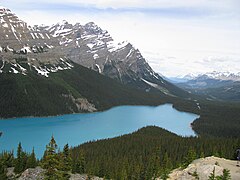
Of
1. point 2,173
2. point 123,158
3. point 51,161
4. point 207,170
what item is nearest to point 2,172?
point 2,173

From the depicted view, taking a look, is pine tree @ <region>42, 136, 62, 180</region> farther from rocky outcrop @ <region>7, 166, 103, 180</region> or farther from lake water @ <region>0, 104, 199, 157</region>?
lake water @ <region>0, 104, 199, 157</region>

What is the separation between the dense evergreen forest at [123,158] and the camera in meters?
63.7

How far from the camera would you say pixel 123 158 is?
300 ft

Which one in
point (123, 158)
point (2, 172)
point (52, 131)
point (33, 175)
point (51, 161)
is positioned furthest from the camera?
point (52, 131)

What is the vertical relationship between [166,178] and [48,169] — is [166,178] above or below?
below

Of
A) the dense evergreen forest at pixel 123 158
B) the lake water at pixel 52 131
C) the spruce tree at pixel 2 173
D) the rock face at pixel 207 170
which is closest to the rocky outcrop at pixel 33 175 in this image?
the spruce tree at pixel 2 173

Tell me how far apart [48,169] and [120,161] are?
165 feet

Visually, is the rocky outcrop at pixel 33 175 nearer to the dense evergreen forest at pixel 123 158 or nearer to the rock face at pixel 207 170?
the dense evergreen forest at pixel 123 158

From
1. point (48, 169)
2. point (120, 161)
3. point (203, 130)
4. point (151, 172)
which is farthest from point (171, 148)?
point (203, 130)

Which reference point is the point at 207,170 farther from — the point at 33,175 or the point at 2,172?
the point at 2,172

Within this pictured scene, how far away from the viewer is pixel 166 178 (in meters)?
49.1

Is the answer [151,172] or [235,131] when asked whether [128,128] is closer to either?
[235,131]

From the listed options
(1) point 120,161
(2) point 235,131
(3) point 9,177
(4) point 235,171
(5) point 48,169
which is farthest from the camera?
(2) point 235,131

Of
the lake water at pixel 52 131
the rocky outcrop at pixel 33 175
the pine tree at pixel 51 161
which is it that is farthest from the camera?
the lake water at pixel 52 131
